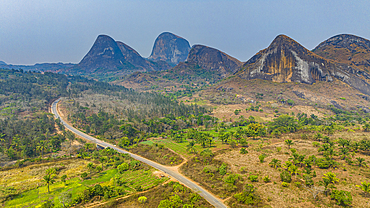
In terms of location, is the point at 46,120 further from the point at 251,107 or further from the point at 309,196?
the point at 251,107

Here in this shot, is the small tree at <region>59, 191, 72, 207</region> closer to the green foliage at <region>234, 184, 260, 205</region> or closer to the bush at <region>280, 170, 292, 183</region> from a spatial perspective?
the green foliage at <region>234, 184, 260, 205</region>

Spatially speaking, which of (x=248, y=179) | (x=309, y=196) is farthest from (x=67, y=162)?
(x=309, y=196)

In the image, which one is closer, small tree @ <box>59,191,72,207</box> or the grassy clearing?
small tree @ <box>59,191,72,207</box>

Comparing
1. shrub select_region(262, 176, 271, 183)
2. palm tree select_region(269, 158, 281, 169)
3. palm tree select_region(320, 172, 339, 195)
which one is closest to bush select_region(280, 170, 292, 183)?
shrub select_region(262, 176, 271, 183)

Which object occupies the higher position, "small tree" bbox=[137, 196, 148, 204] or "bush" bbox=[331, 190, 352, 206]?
"bush" bbox=[331, 190, 352, 206]

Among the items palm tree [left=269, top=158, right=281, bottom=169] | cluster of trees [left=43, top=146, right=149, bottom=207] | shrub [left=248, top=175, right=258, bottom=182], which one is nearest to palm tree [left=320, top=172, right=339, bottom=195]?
palm tree [left=269, top=158, right=281, bottom=169]

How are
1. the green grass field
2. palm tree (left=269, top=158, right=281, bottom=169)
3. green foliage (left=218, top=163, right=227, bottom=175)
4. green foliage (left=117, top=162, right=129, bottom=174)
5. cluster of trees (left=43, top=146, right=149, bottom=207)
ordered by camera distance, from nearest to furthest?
the green grass field, cluster of trees (left=43, top=146, right=149, bottom=207), green foliage (left=218, top=163, right=227, bottom=175), palm tree (left=269, top=158, right=281, bottom=169), green foliage (left=117, top=162, right=129, bottom=174)

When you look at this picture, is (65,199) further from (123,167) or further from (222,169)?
(222,169)

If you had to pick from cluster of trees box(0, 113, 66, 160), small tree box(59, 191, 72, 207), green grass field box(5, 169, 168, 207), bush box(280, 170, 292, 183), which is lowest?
green grass field box(5, 169, 168, 207)

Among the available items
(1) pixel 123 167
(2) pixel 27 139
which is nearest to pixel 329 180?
(1) pixel 123 167

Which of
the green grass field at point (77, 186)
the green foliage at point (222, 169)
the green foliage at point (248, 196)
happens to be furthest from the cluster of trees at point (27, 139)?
the green foliage at point (248, 196)

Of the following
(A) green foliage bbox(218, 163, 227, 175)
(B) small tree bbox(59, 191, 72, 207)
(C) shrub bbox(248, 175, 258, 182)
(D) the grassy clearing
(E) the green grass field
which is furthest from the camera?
(A) green foliage bbox(218, 163, 227, 175)
